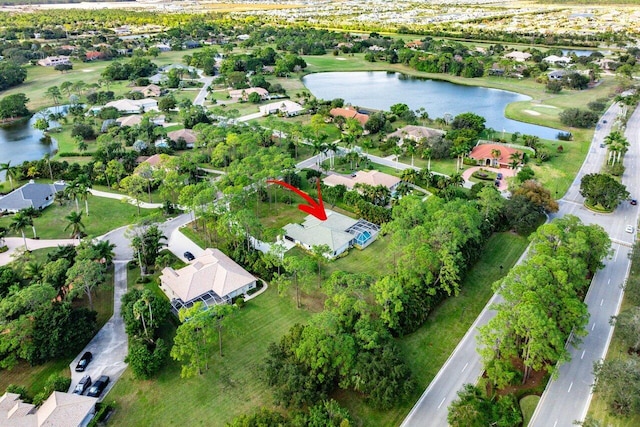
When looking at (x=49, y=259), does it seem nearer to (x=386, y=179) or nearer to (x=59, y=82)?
(x=386, y=179)

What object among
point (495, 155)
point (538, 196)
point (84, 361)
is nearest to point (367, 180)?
point (538, 196)

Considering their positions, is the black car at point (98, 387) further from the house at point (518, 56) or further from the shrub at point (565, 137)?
the house at point (518, 56)

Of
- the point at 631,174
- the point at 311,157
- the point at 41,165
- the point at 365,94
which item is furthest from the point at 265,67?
the point at 631,174

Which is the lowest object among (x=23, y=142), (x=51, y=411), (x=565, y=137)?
(x=23, y=142)

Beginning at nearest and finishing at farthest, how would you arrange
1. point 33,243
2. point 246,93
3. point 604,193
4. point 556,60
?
point 33,243 < point 604,193 < point 246,93 < point 556,60

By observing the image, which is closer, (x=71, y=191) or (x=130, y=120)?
(x=71, y=191)

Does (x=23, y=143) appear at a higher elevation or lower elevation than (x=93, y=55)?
lower

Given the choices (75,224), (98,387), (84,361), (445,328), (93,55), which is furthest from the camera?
(93,55)

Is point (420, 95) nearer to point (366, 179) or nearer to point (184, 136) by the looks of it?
point (366, 179)
